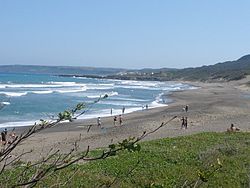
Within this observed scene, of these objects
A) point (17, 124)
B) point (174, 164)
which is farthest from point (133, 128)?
point (174, 164)

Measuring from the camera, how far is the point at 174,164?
47.9 feet

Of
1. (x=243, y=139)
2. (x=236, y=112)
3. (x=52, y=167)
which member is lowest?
(x=236, y=112)

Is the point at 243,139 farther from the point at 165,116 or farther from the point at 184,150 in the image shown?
the point at 165,116

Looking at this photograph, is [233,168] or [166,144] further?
[166,144]

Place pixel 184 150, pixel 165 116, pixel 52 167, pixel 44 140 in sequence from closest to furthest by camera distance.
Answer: pixel 52 167 < pixel 184 150 < pixel 44 140 < pixel 165 116

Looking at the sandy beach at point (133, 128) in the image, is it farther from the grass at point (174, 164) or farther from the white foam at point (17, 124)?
the grass at point (174, 164)

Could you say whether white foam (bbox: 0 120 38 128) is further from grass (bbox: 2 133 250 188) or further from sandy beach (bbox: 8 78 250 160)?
grass (bbox: 2 133 250 188)

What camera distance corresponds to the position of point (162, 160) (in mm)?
15078

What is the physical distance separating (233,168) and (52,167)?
11.8 metres

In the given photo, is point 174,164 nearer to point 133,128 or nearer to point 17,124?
point 133,128

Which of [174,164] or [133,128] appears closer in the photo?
[174,164]

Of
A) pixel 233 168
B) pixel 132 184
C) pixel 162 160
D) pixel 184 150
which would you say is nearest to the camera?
pixel 132 184

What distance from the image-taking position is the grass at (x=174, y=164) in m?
12.1

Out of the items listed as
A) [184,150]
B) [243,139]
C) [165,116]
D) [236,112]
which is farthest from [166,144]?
[236,112]
